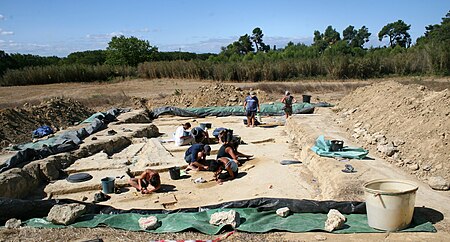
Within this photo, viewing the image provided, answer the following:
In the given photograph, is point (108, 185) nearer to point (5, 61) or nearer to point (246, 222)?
point (246, 222)

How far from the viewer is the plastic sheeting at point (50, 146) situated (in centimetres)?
848

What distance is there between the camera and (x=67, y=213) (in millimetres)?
5559

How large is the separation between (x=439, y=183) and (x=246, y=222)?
3.53 meters

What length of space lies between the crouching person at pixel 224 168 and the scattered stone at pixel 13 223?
3828 millimetres

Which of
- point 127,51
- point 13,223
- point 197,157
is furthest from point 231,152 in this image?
point 127,51

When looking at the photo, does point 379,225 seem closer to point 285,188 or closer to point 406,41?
point 285,188

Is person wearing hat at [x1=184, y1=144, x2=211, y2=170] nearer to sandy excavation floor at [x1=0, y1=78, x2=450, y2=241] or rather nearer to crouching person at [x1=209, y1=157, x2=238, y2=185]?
sandy excavation floor at [x1=0, y1=78, x2=450, y2=241]

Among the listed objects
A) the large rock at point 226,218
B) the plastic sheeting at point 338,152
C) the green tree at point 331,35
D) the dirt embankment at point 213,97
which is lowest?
the large rock at point 226,218

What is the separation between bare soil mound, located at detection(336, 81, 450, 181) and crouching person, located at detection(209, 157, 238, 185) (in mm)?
3268

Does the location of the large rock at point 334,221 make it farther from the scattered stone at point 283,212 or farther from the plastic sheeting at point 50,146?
the plastic sheeting at point 50,146

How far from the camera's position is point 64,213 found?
219 inches

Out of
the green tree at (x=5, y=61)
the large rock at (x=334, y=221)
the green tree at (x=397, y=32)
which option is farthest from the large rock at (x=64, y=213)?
the green tree at (x=397, y=32)

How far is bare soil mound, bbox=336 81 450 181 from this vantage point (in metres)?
7.72

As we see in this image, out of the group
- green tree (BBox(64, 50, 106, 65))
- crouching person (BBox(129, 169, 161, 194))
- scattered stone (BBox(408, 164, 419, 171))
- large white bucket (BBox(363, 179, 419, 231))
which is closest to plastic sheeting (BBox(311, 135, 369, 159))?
scattered stone (BBox(408, 164, 419, 171))
